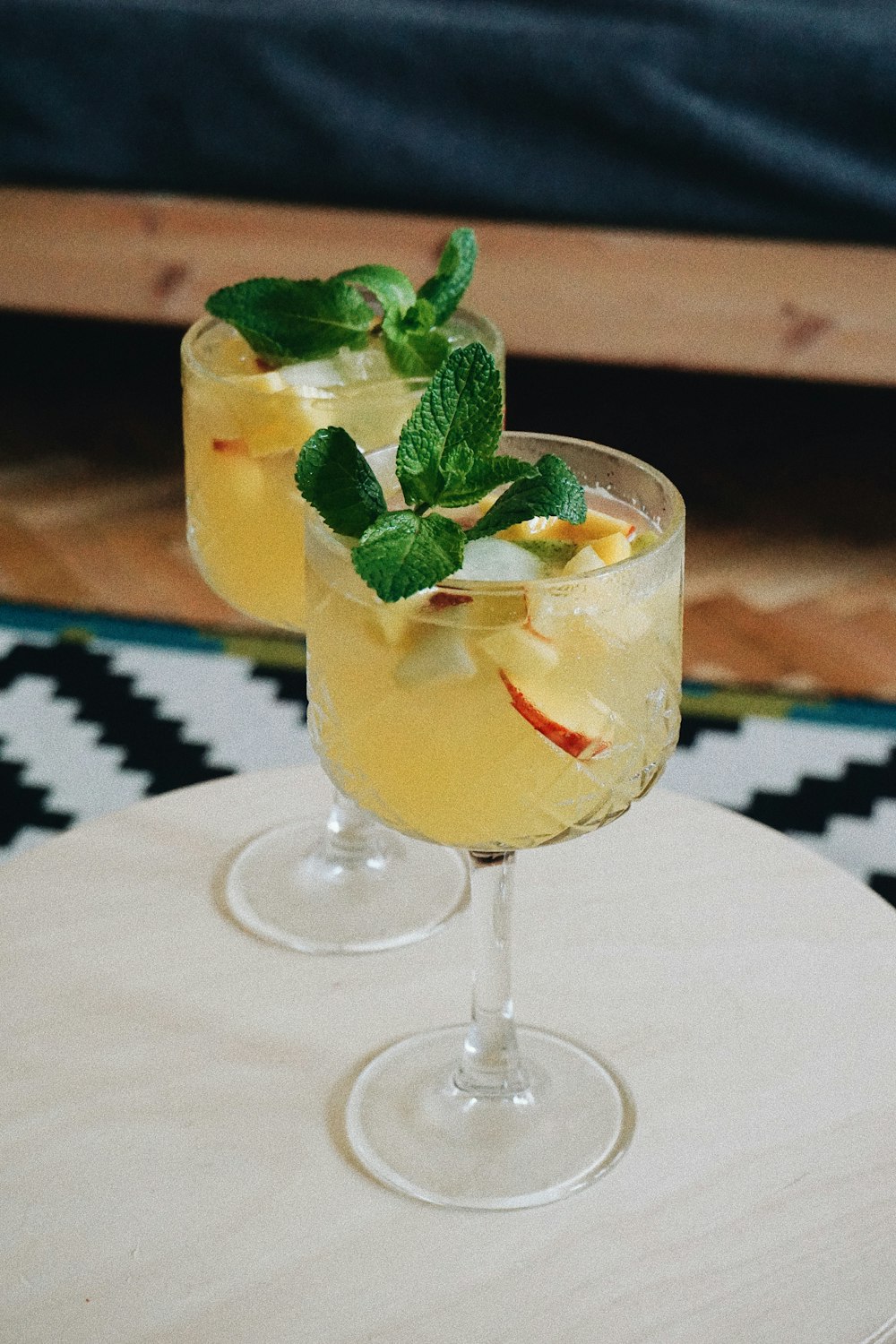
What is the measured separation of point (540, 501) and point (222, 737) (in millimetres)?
1167

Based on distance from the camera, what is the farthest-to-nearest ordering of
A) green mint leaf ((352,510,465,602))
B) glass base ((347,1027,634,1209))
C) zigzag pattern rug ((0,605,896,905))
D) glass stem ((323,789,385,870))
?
zigzag pattern rug ((0,605,896,905)) → glass stem ((323,789,385,870)) → glass base ((347,1027,634,1209)) → green mint leaf ((352,510,465,602))

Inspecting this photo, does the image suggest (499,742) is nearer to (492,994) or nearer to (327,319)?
(492,994)

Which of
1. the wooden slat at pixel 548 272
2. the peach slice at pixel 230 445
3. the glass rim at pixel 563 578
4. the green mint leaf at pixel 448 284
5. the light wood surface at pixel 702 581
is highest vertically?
the green mint leaf at pixel 448 284

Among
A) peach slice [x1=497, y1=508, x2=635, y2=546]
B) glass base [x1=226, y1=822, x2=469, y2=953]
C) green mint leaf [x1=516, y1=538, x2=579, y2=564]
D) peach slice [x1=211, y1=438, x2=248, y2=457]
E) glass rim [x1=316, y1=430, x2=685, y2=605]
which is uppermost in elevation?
glass rim [x1=316, y1=430, x2=685, y2=605]

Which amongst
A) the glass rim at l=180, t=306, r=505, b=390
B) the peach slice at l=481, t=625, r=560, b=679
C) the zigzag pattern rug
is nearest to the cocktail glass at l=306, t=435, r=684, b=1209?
the peach slice at l=481, t=625, r=560, b=679


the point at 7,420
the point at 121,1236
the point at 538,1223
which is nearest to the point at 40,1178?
the point at 121,1236

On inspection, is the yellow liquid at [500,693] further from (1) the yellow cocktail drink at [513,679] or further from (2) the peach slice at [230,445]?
(2) the peach slice at [230,445]

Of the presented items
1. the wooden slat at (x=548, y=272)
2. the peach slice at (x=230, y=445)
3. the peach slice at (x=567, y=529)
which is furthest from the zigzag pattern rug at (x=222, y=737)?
the peach slice at (x=567, y=529)

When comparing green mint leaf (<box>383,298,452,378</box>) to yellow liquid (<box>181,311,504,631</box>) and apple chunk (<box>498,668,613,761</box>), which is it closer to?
yellow liquid (<box>181,311,504,631</box>)

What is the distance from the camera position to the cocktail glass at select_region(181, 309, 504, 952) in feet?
2.80

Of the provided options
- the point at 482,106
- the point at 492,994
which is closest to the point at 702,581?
the point at 482,106

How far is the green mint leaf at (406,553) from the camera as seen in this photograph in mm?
607

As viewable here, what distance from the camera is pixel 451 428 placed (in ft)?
2.28

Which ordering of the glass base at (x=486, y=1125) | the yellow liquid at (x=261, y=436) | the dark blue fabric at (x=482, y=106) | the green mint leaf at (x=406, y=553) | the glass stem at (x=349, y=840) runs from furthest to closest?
the dark blue fabric at (x=482, y=106) < the glass stem at (x=349, y=840) < the yellow liquid at (x=261, y=436) < the glass base at (x=486, y=1125) < the green mint leaf at (x=406, y=553)
